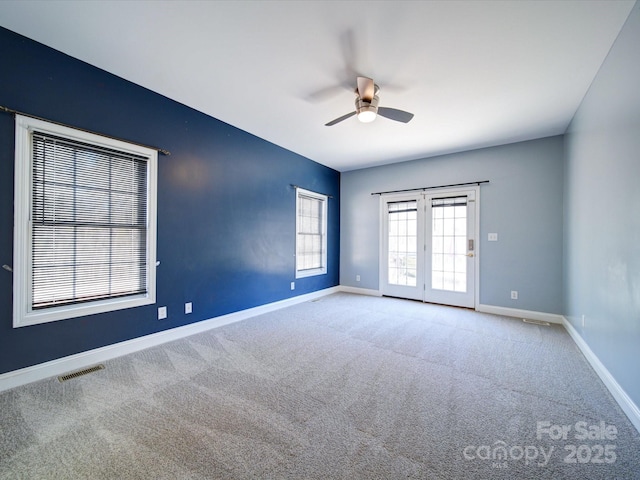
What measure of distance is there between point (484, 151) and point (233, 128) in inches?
163

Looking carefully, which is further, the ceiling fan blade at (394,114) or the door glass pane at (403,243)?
the door glass pane at (403,243)

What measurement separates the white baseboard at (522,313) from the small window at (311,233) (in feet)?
10.0

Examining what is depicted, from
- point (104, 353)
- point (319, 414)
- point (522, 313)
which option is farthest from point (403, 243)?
Result: point (104, 353)

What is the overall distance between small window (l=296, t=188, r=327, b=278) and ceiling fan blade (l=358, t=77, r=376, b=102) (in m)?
2.58

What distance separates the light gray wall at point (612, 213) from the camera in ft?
5.98

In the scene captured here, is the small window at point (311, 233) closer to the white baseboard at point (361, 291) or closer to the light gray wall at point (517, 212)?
the white baseboard at point (361, 291)

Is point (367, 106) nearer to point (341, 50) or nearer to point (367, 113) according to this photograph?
point (367, 113)

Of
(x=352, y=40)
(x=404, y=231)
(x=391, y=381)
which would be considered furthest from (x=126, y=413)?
(x=404, y=231)

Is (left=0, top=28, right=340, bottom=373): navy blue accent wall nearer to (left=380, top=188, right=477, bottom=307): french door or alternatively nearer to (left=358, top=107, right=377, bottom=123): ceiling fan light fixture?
(left=380, top=188, right=477, bottom=307): french door

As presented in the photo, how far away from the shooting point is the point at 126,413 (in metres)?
1.85

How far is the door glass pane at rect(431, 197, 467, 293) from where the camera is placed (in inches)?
186

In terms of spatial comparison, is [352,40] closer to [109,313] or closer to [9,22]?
[9,22]

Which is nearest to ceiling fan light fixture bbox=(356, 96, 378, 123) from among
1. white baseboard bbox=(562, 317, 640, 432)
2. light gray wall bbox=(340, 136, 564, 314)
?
light gray wall bbox=(340, 136, 564, 314)

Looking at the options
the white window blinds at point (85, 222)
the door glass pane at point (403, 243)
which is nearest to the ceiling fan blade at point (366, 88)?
the white window blinds at point (85, 222)
